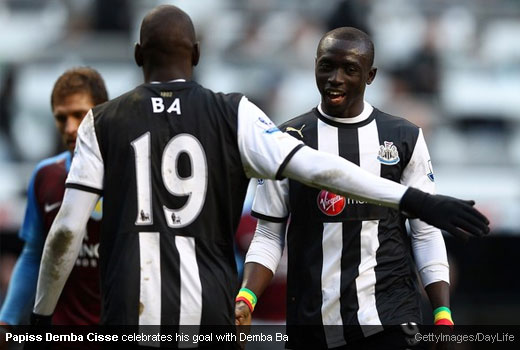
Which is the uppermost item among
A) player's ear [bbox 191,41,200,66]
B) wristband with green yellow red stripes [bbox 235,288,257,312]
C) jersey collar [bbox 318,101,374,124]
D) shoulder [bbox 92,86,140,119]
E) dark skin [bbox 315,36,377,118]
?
dark skin [bbox 315,36,377,118]

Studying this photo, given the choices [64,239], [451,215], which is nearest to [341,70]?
[451,215]

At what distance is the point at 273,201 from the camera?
5.54 m

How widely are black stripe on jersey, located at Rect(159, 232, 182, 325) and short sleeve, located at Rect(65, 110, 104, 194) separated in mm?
352

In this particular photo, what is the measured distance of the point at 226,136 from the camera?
4.50 metres

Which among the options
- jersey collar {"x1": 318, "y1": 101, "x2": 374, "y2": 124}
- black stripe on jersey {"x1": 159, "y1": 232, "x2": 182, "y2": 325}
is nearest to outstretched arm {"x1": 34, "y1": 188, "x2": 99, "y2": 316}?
black stripe on jersey {"x1": 159, "y1": 232, "x2": 182, "y2": 325}

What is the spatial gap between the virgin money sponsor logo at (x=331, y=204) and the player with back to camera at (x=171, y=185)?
0.90 meters

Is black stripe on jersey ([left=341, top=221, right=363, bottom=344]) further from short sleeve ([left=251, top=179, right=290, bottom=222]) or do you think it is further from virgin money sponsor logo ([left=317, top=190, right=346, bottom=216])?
short sleeve ([left=251, top=179, right=290, bottom=222])

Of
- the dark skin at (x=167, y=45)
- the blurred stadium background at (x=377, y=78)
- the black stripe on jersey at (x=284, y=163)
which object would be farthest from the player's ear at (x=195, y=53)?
the blurred stadium background at (x=377, y=78)

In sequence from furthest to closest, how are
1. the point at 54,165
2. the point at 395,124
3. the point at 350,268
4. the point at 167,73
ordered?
the point at 54,165
the point at 395,124
the point at 350,268
the point at 167,73

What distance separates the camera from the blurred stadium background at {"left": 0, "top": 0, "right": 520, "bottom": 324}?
1140 centimetres

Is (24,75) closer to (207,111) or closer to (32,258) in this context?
(32,258)

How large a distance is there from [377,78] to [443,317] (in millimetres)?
6806

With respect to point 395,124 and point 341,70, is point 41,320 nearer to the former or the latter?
point 341,70

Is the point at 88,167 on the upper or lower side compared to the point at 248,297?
upper
